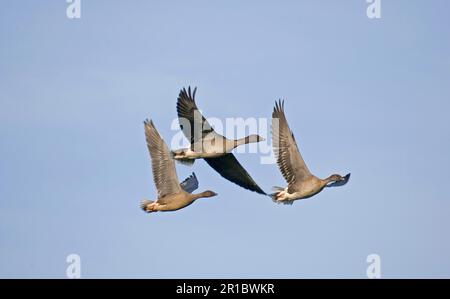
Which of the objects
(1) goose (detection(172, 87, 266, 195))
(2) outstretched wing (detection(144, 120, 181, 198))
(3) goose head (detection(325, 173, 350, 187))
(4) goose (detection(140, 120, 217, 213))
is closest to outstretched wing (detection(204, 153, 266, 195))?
(1) goose (detection(172, 87, 266, 195))

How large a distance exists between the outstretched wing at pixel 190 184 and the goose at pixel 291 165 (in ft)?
9.90

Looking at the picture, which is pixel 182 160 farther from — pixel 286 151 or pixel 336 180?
pixel 336 180

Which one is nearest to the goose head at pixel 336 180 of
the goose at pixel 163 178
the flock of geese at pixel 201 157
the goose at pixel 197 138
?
the flock of geese at pixel 201 157

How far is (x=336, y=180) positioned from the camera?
4744 cm

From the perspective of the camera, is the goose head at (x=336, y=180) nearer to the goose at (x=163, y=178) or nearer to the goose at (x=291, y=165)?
the goose at (x=291, y=165)

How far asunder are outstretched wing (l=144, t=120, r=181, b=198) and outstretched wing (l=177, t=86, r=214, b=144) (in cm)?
139

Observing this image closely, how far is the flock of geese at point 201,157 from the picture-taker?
1838 inches

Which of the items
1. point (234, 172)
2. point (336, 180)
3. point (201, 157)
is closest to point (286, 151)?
point (336, 180)

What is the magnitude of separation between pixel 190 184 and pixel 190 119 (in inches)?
78.6

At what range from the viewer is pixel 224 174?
50531 millimetres

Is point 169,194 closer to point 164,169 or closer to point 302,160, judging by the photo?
point 164,169
